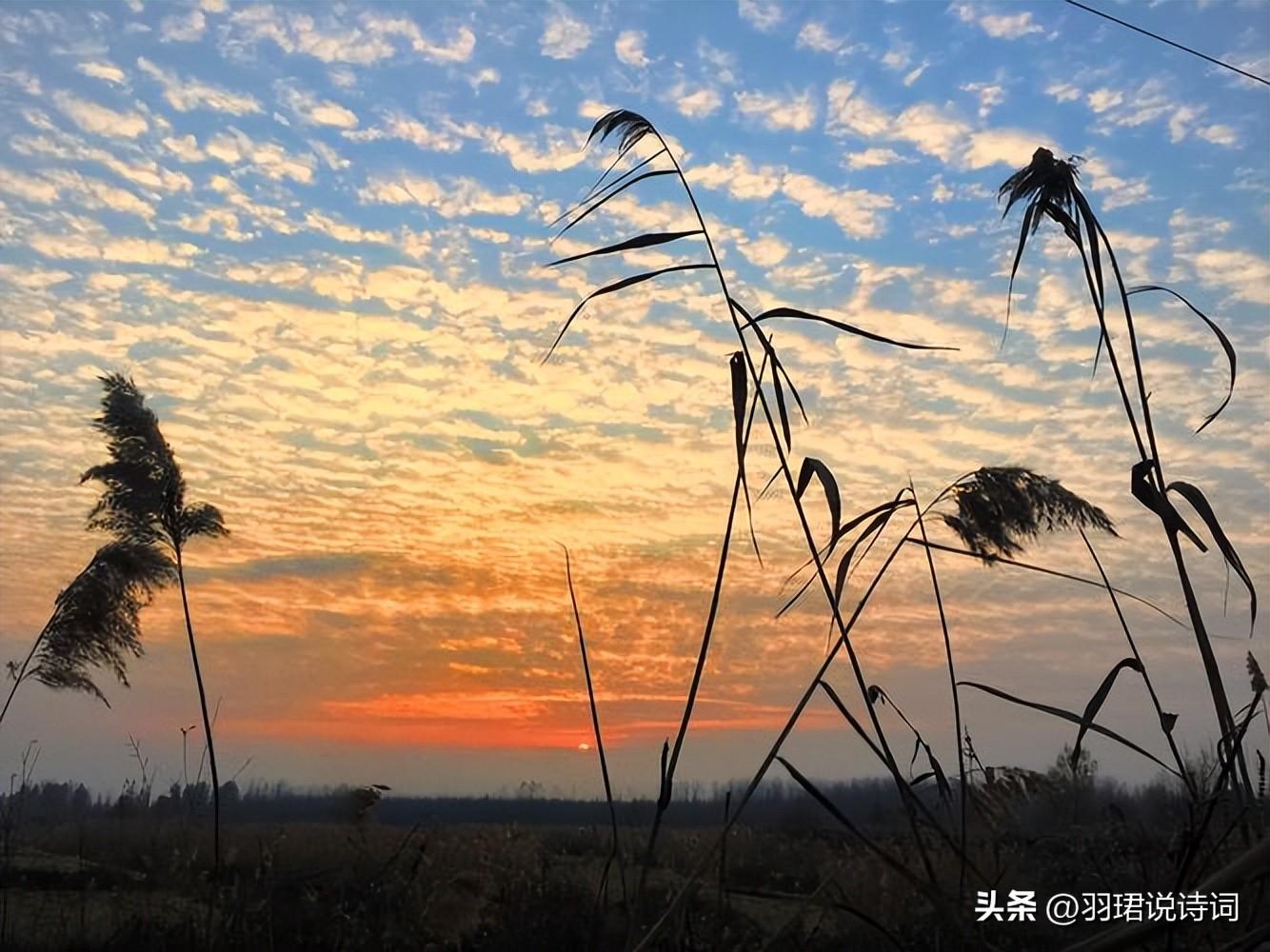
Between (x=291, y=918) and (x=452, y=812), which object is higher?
(x=452, y=812)

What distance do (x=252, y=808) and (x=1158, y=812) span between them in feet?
22.9

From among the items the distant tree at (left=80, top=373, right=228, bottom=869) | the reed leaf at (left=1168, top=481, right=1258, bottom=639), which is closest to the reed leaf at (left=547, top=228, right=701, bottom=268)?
the reed leaf at (left=1168, top=481, right=1258, bottom=639)

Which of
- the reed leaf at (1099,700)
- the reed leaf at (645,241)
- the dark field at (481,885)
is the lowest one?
the dark field at (481,885)

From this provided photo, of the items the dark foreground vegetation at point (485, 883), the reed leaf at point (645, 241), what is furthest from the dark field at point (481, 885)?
the reed leaf at point (645, 241)

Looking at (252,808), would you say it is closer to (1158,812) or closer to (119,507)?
(119,507)

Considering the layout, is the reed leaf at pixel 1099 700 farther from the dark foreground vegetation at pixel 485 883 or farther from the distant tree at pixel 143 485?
the distant tree at pixel 143 485

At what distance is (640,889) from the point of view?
1869 mm

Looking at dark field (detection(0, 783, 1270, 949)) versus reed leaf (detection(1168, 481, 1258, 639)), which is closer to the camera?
reed leaf (detection(1168, 481, 1258, 639))

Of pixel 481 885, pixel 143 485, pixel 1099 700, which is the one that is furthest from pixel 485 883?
pixel 1099 700

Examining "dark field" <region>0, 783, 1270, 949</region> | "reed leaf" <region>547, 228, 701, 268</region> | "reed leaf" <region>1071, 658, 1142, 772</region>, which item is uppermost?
Result: "reed leaf" <region>547, 228, 701, 268</region>

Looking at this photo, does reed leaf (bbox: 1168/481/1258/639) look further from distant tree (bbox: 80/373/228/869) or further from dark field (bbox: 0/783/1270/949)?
distant tree (bbox: 80/373/228/869)

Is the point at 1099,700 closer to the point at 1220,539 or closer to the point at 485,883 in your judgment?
the point at 1220,539

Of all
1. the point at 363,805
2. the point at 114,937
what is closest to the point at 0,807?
the point at 114,937

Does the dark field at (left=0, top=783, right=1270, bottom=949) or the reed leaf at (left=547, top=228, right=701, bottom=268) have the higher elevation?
the reed leaf at (left=547, top=228, right=701, bottom=268)
